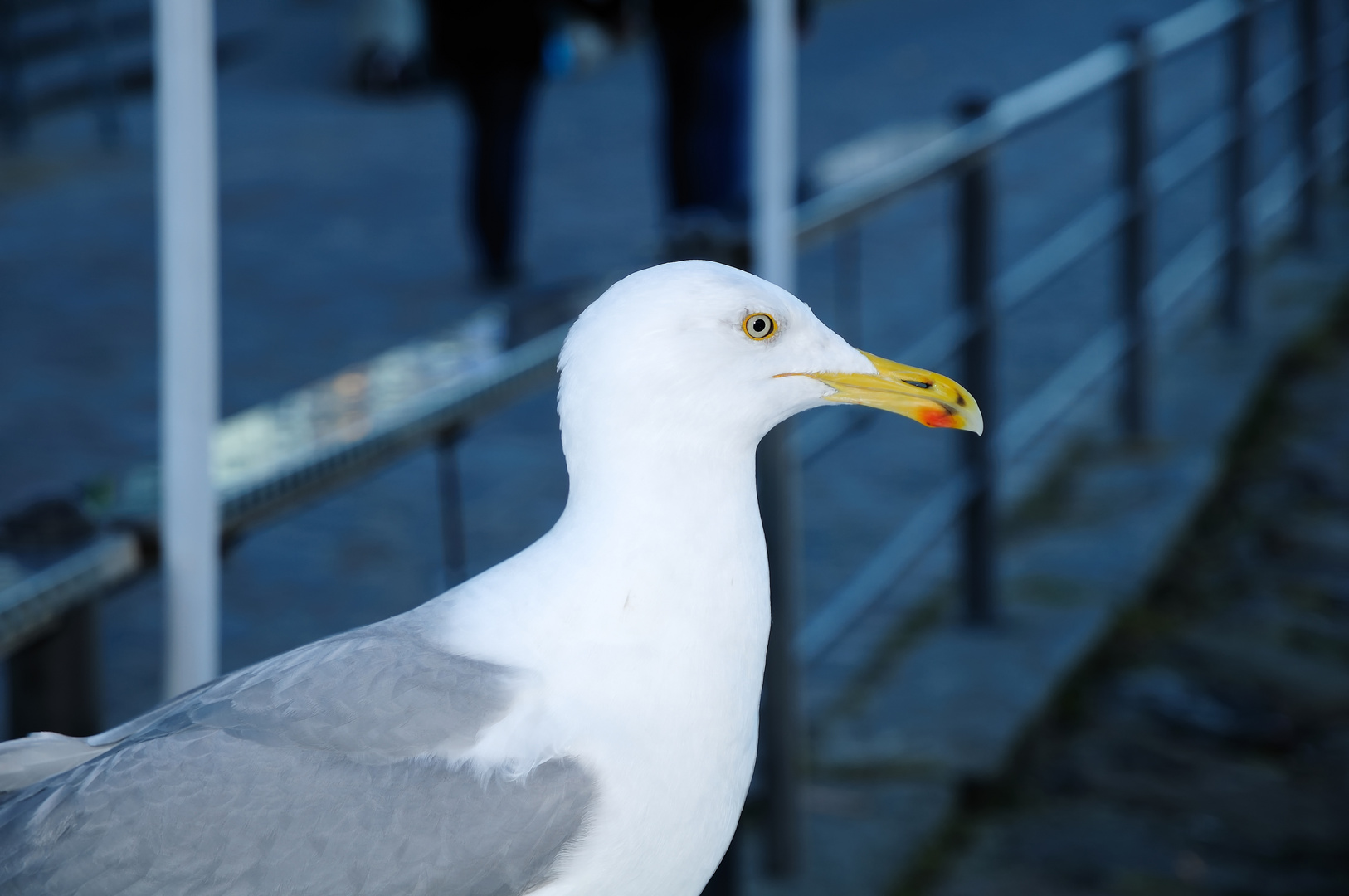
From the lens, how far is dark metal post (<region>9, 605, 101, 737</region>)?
1340mm

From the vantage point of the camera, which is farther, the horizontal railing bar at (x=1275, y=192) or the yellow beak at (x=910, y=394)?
the horizontal railing bar at (x=1275, y=192)

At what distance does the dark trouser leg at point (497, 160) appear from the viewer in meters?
5.68

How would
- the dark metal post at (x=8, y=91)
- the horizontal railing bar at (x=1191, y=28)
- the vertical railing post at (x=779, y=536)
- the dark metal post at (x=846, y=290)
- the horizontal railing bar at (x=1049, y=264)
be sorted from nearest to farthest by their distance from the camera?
1. the vertical railing post at (x=779, y=536)
2. the horizontal railing bar at (x=1049, y=264)
3. the horizontal railing bar at (x=1191, y=28)
4. the dark metal post at (x=846, y=290)
5. the dark metal post at (x=8, y=91)

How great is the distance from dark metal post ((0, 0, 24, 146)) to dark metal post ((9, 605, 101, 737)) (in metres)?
7.46

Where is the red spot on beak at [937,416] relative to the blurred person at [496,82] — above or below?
above

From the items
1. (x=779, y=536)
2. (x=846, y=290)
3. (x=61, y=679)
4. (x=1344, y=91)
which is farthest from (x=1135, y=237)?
(x=61, y=679)

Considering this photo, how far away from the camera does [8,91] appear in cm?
811

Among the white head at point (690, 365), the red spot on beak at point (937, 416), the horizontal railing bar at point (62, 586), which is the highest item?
the white head at point (690, 365)

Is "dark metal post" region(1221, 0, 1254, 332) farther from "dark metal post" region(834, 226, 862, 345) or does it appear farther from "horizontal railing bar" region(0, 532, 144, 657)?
"horizontal railing bar" region(0, 532, 144, 657)

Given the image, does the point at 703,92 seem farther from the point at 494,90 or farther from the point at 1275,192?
the point at 1275,192

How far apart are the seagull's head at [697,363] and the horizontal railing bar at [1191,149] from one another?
12.3 ft

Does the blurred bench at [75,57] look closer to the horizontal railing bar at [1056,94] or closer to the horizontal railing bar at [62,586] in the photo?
the horizontal railing bar at [1056,94]

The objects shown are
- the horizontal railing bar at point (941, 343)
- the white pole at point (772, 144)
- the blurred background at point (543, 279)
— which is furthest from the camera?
the horizontal railing bar at point (941, 343)

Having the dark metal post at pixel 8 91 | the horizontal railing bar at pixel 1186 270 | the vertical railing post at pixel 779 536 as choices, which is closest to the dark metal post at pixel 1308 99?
the horizontal railing bar at pixel 1186 270
